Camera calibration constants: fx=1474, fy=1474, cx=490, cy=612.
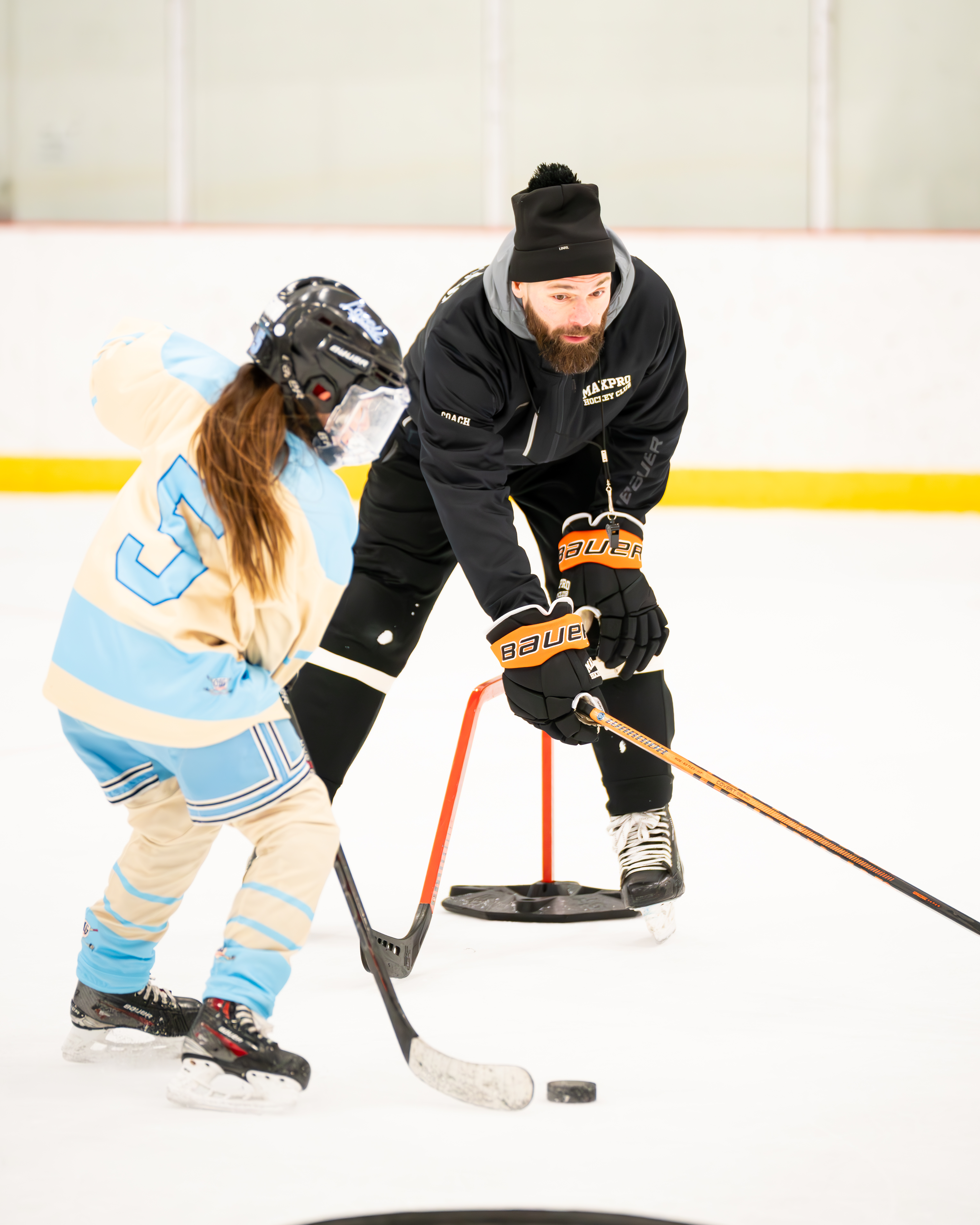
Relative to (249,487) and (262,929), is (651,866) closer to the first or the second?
(262,929)

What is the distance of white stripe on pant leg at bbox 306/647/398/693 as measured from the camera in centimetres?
220

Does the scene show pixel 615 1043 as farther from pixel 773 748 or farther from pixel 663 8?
pixel 663 8

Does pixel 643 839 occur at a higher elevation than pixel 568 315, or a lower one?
lower

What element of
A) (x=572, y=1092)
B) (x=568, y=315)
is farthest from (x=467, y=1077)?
(x=568, y=315)

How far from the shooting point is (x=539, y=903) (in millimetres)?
2197

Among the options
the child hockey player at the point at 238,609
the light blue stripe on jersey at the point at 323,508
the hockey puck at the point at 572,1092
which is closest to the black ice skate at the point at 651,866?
the hockey puck at the point at 572,1092

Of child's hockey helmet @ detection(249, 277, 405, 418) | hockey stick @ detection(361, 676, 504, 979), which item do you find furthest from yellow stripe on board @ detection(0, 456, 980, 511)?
child's hockey helmet @ detection(249, 277, 405, 418)

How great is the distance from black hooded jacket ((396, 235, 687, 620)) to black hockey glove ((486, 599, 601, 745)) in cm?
3

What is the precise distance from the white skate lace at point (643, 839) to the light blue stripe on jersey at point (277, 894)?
0.68m

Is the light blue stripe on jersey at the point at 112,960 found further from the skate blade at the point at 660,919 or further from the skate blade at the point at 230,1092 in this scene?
the skate blade at the point at 660,919

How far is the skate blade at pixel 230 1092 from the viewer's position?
148cm

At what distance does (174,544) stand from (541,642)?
25.1 inches

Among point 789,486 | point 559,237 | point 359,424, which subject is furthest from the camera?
point 789,486

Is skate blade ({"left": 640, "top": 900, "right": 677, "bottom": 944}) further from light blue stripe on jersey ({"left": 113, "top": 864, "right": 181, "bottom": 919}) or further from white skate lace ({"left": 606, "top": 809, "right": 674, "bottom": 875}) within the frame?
light blue stripe on jersey ({"left": 113, "top": 864, "right": 181, "bottom": 919})
